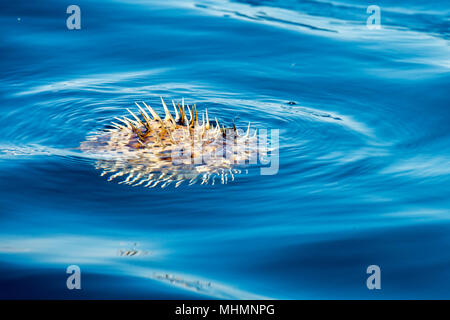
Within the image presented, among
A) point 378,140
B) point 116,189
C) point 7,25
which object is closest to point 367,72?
point 378,140

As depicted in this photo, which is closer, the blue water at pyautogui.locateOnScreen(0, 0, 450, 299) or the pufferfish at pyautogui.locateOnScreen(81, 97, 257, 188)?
the blue water at pyautogui.locateOnScreen(0, 0, 450, 299)

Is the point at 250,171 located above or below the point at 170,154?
below

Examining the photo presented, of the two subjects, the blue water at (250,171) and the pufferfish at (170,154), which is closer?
the blue water at (250,171)

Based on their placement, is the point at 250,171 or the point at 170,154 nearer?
the point at 170,154
